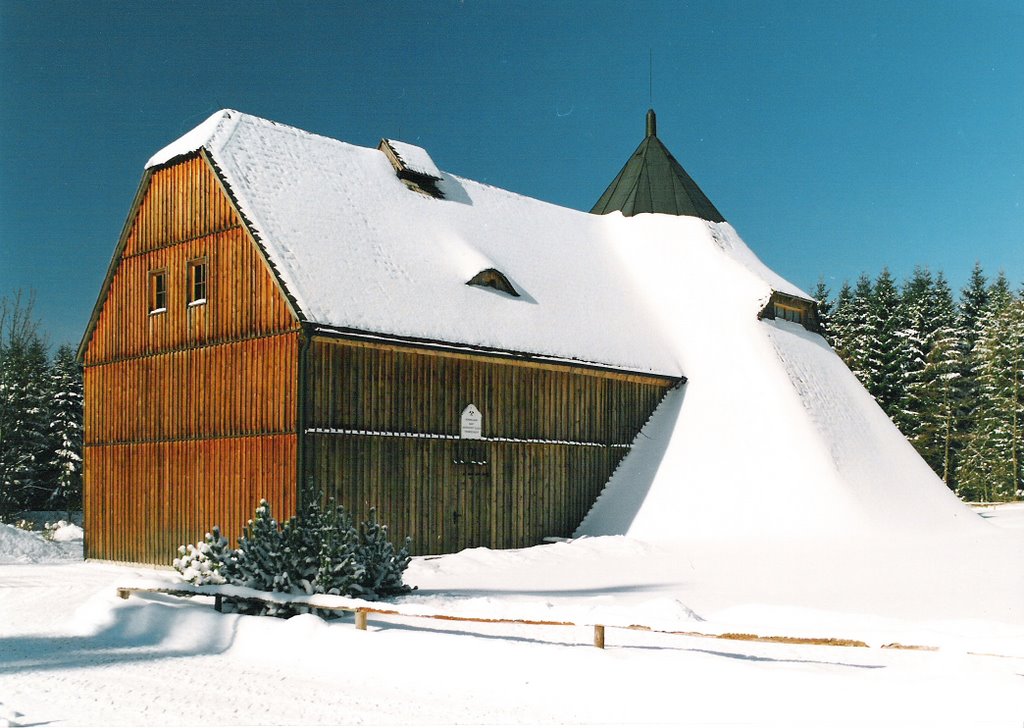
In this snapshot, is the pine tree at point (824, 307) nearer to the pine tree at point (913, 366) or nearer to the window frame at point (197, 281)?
the pine tree at point (913, 366)

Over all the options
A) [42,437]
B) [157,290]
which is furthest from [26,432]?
[157,290]

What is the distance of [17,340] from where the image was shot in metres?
43.4

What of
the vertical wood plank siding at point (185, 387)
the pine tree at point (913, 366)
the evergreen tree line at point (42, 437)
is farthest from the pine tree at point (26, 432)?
the pine tree at point (913, 366)

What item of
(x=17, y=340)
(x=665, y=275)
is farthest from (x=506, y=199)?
(x=17, y=340)

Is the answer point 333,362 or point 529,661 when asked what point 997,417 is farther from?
point 529,661

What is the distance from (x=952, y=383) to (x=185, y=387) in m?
46.2

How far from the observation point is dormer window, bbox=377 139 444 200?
87.5 feet

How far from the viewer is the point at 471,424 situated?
74.1 ft

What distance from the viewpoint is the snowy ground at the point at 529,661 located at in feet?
26.9

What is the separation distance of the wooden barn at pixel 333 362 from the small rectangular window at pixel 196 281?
0.06m

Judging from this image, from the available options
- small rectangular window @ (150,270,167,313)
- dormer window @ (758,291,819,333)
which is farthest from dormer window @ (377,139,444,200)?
dormer window @ (758,291,819,333)

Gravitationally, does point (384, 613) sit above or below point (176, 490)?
below

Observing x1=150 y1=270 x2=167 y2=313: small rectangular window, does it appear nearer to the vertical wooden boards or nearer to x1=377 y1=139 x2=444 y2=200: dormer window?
the vertical wooden boards

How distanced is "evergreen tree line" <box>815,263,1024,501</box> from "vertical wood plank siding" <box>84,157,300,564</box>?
40.4 m
